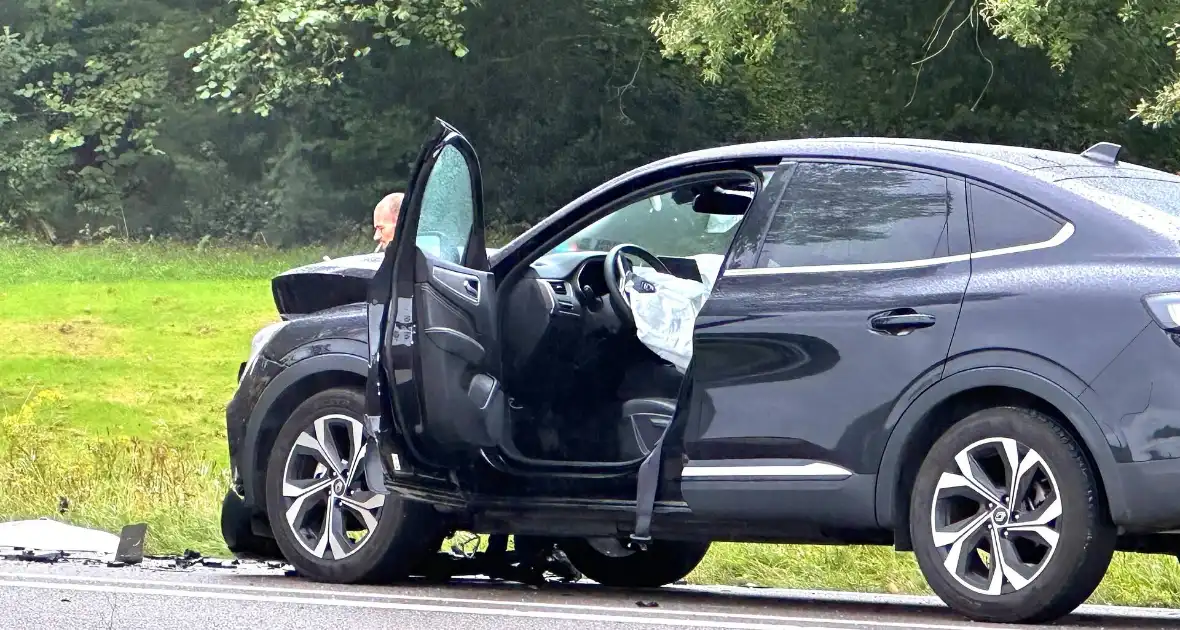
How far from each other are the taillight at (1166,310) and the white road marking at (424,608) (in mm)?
1356

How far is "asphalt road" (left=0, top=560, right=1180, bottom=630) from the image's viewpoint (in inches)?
254

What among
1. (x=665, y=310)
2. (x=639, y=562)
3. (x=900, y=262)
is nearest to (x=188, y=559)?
(x=639, y=562)

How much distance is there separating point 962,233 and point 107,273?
70.1ft

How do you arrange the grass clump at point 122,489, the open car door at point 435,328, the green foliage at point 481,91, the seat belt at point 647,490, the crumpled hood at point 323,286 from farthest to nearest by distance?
the green foliage at point 481,91, the grass clump at point 122,489, the crumpled hood at point 323,286, the open car door at point 435,328, the seat belt at point 647,490

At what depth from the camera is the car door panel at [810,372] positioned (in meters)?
6.39

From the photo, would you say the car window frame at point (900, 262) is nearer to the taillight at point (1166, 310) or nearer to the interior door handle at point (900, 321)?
the interior door handle at point (900, 321)

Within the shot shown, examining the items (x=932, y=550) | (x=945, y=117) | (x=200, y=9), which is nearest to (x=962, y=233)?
(x=932, y=550)

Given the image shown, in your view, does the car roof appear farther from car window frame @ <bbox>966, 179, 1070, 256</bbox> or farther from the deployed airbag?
the deployed airbag

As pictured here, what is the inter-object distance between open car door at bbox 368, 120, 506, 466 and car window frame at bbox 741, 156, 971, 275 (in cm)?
103

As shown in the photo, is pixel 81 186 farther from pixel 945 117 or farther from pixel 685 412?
pixel 685 412

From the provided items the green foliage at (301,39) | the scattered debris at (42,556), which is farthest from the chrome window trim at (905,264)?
the green foliage at (301,39)

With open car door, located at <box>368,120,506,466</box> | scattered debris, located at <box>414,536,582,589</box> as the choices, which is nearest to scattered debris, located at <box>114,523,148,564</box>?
scattered debris, located at <box>414,536,582,589</box>

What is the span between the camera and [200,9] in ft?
102

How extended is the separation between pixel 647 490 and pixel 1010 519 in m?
1.31
